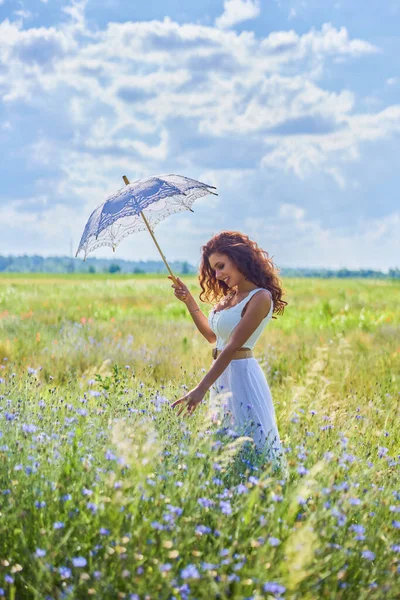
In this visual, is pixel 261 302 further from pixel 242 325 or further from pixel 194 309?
pixel 194 309

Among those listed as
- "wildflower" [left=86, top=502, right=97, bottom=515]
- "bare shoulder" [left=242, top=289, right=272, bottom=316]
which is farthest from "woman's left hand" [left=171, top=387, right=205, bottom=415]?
"wildflower" [left=86, top=502, right=97, bottom=515]

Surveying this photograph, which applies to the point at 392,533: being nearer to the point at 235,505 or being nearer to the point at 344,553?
the point at 344,553

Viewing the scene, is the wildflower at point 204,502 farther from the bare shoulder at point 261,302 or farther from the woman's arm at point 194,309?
the woman's arm at point 194,309

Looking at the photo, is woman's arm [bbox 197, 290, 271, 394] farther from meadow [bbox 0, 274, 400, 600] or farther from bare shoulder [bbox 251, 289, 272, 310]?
meadow [bbox 0, 274, 400, 600]

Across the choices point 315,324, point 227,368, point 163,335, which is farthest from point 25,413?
point 315,324

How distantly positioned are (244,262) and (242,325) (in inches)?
18.8

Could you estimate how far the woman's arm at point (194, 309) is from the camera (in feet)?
14.5

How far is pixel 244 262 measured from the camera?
13.9 ft

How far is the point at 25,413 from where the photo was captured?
3896mm

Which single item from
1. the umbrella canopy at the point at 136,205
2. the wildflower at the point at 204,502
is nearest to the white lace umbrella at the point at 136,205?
the umbrella canopy at the point at 136,205

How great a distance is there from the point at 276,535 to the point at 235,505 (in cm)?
26

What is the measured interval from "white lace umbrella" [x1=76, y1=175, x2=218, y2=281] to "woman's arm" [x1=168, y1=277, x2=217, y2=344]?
17cm

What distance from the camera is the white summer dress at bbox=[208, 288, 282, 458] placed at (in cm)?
414

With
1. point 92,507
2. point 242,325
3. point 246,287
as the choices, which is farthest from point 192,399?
point 92,507
